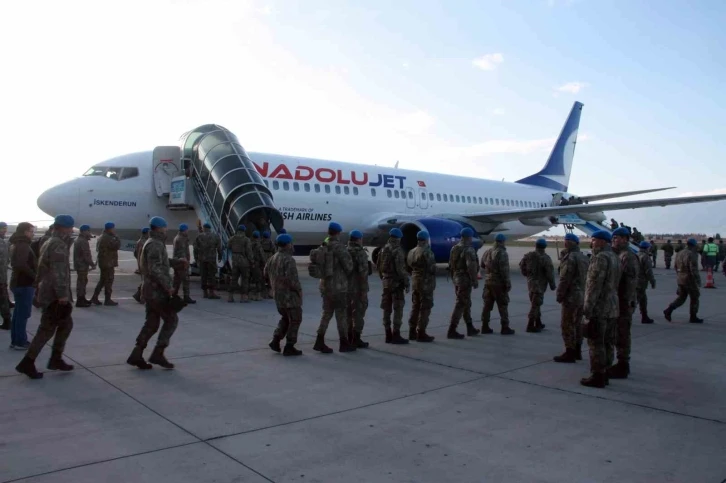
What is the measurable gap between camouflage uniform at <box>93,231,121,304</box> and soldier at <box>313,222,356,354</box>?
5696 mm

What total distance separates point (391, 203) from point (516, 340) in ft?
39.5

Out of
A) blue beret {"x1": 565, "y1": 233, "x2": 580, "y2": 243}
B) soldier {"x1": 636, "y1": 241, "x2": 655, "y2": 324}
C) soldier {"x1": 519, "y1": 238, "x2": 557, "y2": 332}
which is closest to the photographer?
blue beret {"x1": 565, "y1": 233, "x2": 580, "y2": 243}

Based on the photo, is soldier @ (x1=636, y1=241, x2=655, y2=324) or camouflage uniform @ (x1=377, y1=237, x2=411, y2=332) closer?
camouflage uniform @ (x1=377, y1=237, x2=411, y2=332)

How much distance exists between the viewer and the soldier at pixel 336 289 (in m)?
7.17

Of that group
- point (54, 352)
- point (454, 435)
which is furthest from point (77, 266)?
point (454, 435)

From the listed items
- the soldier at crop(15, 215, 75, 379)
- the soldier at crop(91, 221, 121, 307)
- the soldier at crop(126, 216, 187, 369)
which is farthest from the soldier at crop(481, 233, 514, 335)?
the soldier at crop(91, 221, 121, 307)

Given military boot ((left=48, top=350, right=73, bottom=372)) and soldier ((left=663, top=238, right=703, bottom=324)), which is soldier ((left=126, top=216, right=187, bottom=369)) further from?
soldier ((left=663, top=238, right=703, bottom=324))

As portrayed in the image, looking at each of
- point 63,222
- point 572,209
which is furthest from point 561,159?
point 63,222

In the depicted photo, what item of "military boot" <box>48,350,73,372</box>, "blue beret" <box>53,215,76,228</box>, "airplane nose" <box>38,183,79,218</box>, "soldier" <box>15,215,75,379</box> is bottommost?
"military boot" <box>48,350,73,372</box>

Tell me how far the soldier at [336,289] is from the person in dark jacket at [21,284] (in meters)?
3.61

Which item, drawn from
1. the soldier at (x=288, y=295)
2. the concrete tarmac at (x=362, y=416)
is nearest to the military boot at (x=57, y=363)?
the concrete tarmac at (x=362, y=416)

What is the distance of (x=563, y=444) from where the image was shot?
4.10m

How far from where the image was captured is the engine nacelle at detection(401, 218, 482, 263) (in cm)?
1712

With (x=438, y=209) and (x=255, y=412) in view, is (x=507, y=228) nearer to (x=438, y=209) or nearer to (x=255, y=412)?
(x=438, y=209)
